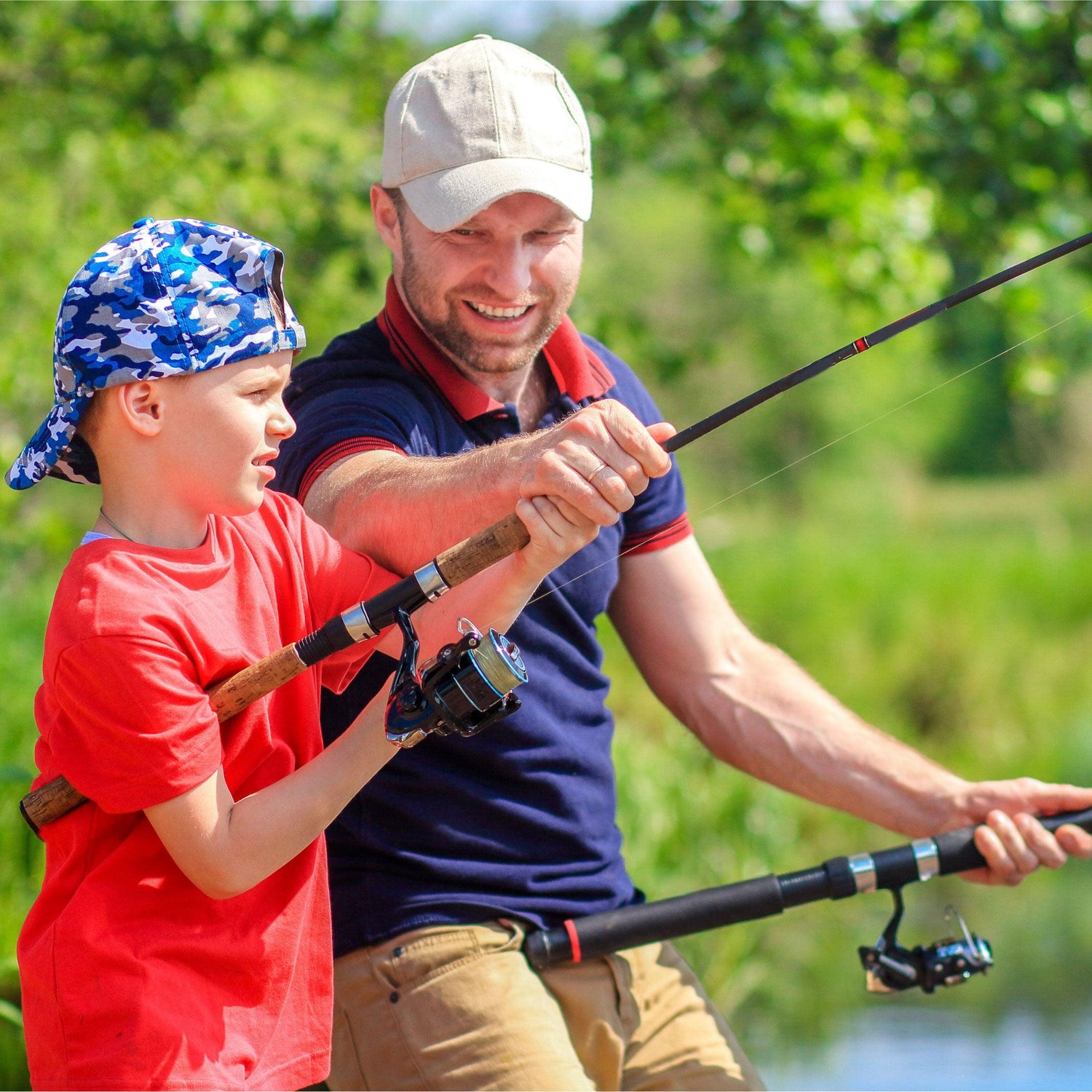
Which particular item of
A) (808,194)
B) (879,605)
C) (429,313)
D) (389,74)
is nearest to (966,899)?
(879,605)

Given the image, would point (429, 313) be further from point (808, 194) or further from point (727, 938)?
point (727, 938)

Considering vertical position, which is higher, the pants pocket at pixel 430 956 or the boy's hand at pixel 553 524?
the boy's hand at pixel 553 524

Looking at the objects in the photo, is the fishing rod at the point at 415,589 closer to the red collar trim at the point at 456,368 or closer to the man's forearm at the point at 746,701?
the red collar trim at the point at 456,368

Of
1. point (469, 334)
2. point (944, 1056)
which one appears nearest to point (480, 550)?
point (469, 334)

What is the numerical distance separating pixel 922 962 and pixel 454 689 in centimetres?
117

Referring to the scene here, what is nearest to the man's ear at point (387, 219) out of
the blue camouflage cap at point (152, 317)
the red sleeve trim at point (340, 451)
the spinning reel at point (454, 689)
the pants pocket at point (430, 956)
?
the red sleeve trim at point (340, 451)

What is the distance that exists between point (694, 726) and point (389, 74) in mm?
4579

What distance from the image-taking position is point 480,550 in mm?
1781

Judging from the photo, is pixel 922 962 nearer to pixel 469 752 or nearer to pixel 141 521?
pixel 469 752

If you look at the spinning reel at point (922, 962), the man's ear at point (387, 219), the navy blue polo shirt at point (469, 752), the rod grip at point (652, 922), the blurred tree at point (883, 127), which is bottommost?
the spinning reel at point (922, 962)

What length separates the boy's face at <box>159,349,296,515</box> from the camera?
167 cm

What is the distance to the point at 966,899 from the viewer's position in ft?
27.9

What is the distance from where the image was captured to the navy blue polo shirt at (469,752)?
2.14m

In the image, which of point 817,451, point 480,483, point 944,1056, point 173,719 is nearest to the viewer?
point 173,719
